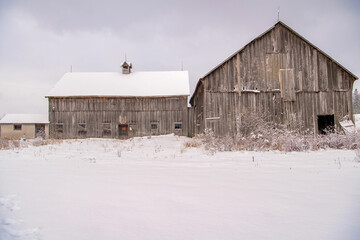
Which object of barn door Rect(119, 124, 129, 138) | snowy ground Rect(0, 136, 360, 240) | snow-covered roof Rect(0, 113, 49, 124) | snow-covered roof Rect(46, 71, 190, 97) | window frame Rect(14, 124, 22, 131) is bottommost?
snowy ground Rect(0, 136, 360, 240)

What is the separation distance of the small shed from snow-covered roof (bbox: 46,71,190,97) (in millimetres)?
9044

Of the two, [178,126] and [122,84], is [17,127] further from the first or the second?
[178,126]

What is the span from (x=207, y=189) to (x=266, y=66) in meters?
12.7

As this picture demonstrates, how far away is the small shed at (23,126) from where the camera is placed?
29609 millimetres

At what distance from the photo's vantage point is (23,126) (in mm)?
29859

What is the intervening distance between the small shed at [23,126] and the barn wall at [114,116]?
29.5 ft

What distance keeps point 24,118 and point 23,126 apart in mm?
1390

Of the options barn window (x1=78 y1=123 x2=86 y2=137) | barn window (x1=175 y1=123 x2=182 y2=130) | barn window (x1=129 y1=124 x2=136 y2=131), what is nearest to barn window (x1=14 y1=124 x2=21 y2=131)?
barn window (x1=78 y1=123 x2=86 y2=137)

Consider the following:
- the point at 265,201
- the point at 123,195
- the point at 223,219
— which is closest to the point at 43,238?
the point at 123,195

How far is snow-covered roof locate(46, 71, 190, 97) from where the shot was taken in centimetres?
2283

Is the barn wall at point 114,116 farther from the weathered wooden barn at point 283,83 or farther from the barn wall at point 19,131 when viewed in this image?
the barn wall at point 19,131

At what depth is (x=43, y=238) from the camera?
1.68 metres

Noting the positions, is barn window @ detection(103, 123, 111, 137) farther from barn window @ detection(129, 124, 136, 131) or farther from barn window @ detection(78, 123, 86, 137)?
barn window @ detection(129, 124, 136, 131)

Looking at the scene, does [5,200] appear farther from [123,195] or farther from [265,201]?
[265,201]
